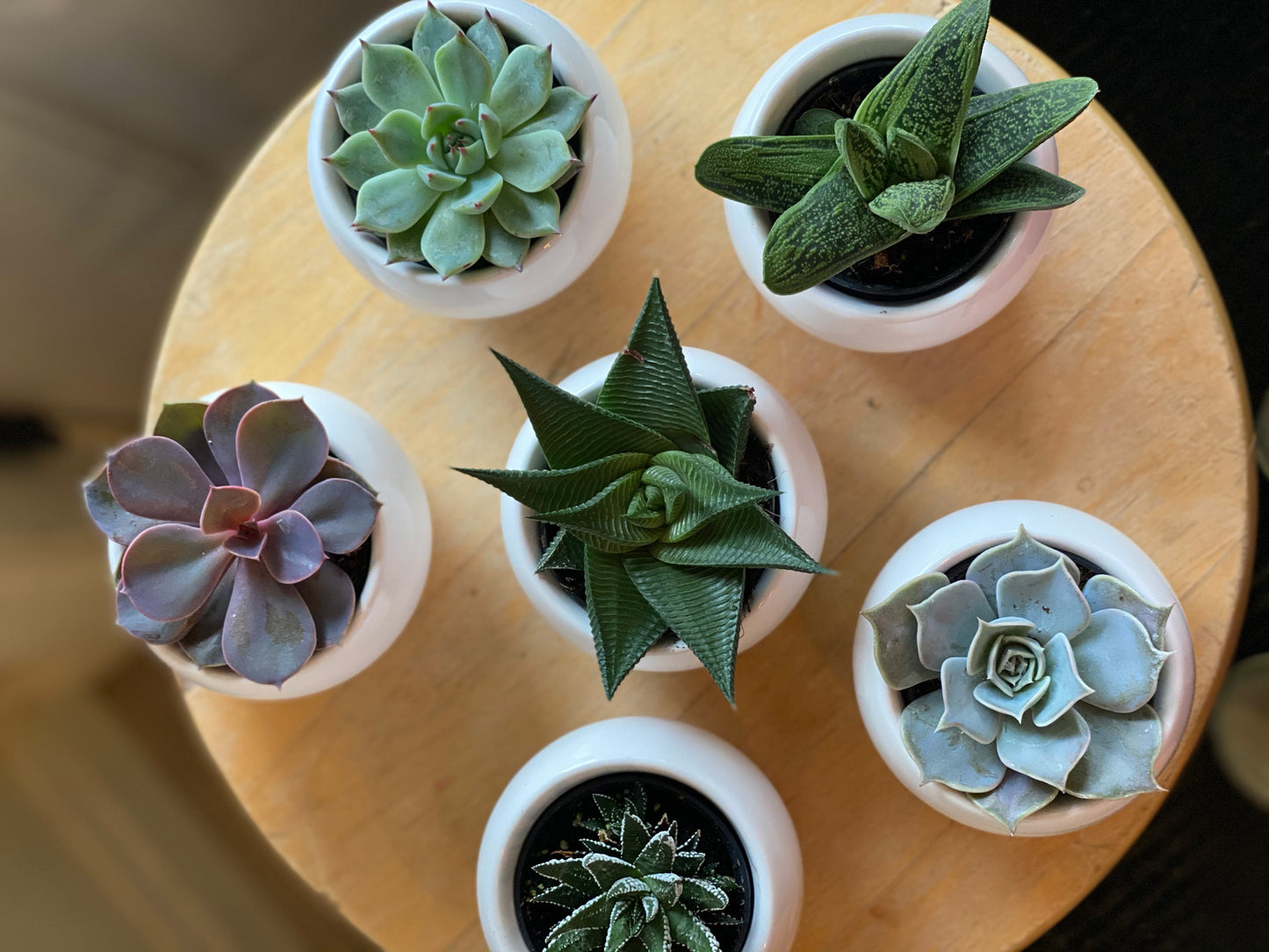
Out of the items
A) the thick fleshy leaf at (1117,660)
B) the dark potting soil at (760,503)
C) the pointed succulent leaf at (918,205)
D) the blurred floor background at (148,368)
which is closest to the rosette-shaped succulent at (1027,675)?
the thick fleshy leaf at (1117,660)

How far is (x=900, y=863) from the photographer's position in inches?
33.0

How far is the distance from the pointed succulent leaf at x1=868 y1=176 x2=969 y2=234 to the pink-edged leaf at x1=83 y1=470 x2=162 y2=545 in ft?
1.81

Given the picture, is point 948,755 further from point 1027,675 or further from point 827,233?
point 827,233

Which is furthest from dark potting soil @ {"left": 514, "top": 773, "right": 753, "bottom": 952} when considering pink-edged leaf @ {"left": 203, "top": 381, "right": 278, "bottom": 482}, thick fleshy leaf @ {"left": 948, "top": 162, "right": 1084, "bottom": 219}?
thick fleshy leaf @ {"left": 948, "top": 162, "right": 1084, "bottom": 219}

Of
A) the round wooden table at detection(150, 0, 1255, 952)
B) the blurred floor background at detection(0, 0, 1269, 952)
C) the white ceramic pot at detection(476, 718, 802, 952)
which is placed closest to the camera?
the white ceramic pot at detection(476, 718, 802, 952)

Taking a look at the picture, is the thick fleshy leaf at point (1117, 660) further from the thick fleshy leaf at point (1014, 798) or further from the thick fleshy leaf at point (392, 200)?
the thick fleshy leaf at point (392, 200)

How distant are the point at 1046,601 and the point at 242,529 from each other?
553mm

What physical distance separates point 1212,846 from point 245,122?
5.66ft

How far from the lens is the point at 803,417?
864mm

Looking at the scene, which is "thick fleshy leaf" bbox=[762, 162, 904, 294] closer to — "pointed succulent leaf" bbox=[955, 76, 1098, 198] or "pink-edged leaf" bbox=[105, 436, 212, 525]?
"pointed succulent leaf" bbox=[955, 76, 1098, 198]

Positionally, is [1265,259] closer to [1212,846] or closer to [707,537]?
[1212,846]

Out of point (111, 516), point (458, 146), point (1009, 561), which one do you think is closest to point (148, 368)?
point (111, 516)

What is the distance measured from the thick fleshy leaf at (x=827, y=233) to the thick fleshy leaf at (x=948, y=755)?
12.1 inches

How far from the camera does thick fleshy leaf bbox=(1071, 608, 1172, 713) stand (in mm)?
631
